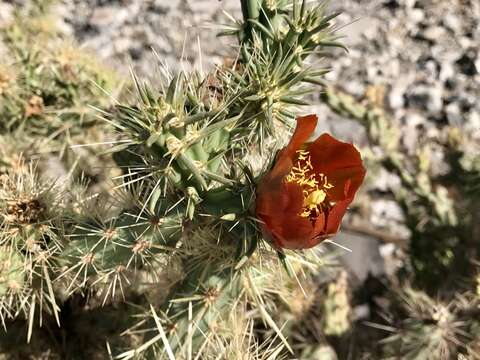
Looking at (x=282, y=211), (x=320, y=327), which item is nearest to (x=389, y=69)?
(x=320, y=327)

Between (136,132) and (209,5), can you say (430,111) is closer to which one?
(209,5)

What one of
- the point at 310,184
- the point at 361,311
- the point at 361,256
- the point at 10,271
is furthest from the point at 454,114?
the point at 10,271

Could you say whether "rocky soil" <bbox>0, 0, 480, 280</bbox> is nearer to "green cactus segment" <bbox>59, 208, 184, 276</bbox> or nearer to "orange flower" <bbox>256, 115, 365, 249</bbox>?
"green cactus segment" <bbox>59, 208, 184, 276</bbox>

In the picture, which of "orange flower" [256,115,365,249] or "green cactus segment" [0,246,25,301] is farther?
"green cactus segment" [0,246,25,301]

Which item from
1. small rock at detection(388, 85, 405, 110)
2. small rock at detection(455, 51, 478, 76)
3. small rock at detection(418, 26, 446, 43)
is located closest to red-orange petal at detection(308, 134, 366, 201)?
small rock at detection(388, 85, 405, 110)

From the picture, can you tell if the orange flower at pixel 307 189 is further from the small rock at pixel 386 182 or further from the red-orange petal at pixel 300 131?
the small rock at pixel 386 182

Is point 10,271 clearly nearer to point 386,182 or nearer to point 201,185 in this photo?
point 201,185
